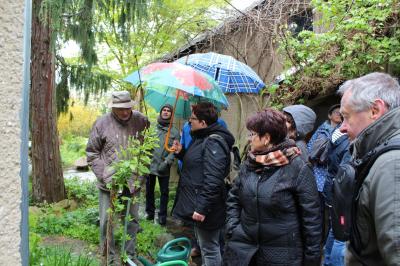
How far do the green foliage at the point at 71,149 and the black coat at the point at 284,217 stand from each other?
42.7ft

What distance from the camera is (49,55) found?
6.02 meters

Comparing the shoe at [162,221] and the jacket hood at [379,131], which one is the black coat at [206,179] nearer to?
the jacket hood at [379,131]

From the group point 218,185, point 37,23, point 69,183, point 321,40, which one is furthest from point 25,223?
point 69,183

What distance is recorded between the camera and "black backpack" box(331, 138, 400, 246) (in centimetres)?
164

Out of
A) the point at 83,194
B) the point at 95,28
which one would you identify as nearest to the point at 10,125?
the point at 95,28

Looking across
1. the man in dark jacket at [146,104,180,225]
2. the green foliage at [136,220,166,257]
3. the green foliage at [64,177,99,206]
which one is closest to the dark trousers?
the man in dark jacket at [146,104,180,225]

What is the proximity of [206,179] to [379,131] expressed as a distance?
2.08 m

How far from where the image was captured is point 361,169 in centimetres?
173

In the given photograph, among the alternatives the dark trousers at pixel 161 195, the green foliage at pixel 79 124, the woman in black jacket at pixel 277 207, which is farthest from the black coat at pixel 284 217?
the green foliage at pixel 79 124

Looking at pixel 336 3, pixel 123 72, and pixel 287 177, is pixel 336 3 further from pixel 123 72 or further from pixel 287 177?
pixel 123 72

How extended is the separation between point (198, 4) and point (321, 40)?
8.66m

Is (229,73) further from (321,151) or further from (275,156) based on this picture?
(275,156)

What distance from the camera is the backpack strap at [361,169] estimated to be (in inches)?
62.8

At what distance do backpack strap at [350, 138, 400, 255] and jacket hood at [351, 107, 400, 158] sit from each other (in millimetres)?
46
